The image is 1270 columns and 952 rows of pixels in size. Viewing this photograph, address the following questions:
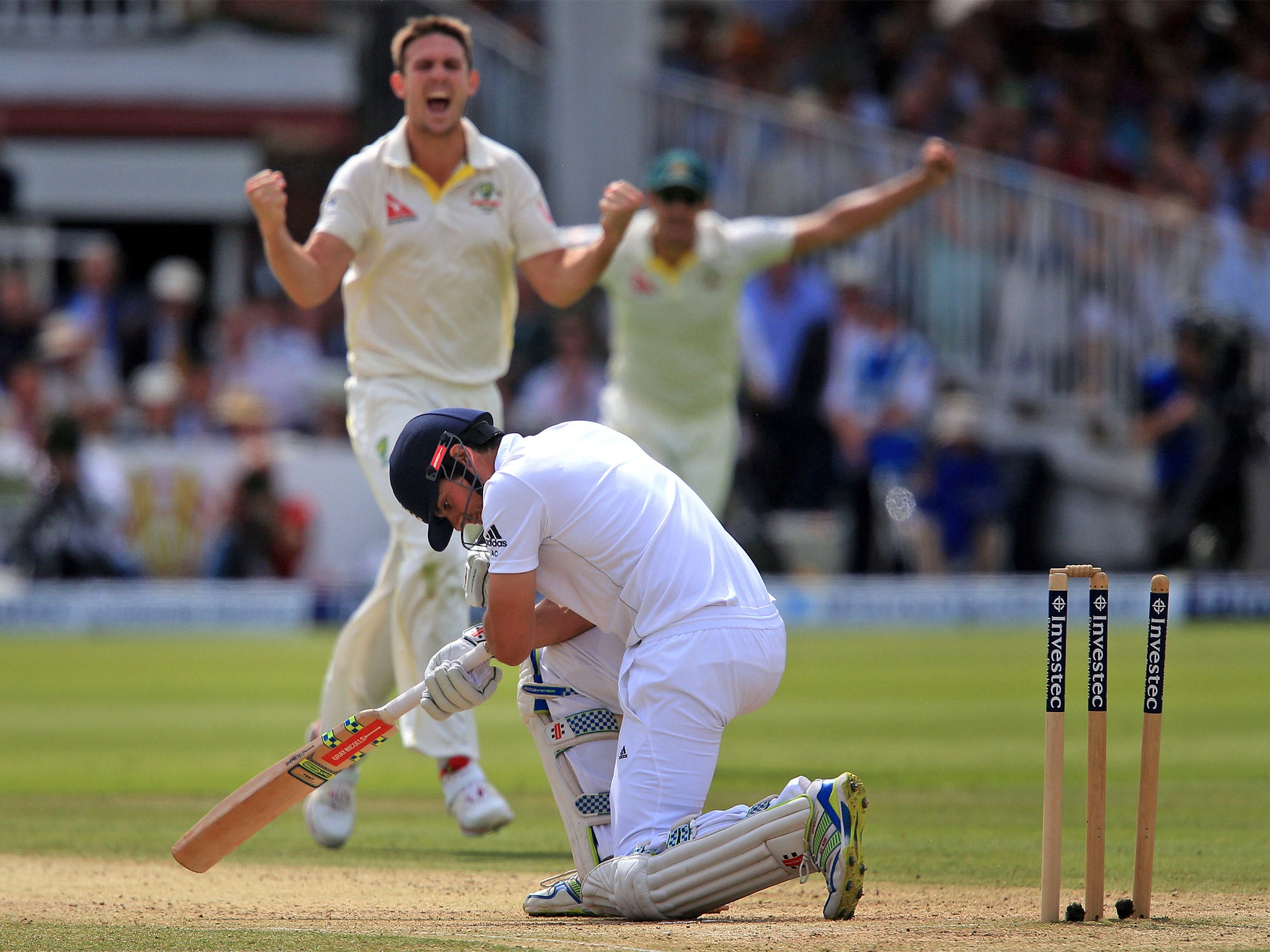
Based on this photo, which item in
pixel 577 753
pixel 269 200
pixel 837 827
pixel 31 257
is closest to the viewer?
pixel 837 827

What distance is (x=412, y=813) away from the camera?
7539 millimetres

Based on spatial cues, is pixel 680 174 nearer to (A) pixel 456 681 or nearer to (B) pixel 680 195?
(B) pixel 680 195

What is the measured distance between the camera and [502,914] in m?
5.11

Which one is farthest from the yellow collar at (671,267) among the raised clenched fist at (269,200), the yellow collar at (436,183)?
the raised clenched fist at (269,200)

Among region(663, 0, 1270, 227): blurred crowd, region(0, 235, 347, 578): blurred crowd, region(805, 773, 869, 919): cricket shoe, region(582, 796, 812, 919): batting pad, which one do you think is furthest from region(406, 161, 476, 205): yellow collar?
region(663, 0, 1270, 227): blurred crowd

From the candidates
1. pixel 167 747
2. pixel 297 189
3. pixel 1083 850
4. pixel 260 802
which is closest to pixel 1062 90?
pixel 297 189

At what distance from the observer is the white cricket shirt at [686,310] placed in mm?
9000

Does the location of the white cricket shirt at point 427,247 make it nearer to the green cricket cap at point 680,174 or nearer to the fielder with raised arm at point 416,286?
the fielder with raised arm at point 416,286

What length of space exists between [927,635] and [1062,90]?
757cm

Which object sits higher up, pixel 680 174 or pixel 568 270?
pixel 680 174

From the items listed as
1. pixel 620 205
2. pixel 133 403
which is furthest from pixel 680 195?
pixel 133 403

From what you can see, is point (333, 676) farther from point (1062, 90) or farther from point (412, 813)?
point (1062, 90)

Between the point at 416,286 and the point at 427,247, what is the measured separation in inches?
5.6

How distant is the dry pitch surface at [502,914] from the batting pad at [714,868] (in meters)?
0.06
